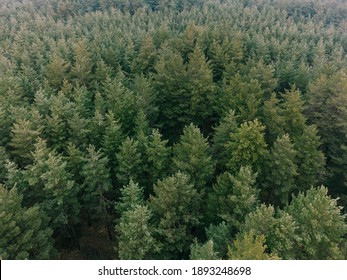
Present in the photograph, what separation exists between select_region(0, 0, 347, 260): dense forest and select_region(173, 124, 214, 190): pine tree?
109 millimetres

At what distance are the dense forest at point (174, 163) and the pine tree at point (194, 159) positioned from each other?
0.36ft

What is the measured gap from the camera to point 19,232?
25.7 meters

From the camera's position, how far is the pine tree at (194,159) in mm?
30594

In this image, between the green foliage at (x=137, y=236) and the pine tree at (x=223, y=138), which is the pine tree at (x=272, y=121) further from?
the green foliage at (x=137, y=236)

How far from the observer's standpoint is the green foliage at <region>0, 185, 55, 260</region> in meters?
25.0

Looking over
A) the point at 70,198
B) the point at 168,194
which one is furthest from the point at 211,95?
the point at 70,198

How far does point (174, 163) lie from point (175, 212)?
18.5 feet

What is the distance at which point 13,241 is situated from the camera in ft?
84.7

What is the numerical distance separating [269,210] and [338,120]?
20.3 m

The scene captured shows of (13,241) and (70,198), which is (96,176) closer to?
(70,198)

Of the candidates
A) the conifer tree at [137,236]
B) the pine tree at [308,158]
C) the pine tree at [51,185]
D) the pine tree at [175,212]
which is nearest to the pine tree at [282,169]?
the pine tree at [308,158]

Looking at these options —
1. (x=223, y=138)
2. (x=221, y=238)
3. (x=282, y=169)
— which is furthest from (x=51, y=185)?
(x=282, y=169)

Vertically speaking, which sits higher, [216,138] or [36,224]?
[216,138]

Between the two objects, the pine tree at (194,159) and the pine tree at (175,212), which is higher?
the pine tree at (194,159)
